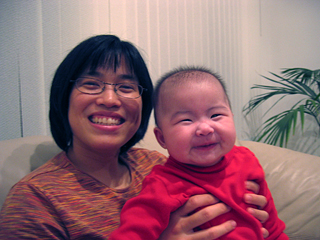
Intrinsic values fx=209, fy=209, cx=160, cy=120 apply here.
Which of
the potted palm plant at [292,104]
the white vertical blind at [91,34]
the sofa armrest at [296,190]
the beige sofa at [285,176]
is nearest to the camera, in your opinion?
the beige sofa at [285,176]

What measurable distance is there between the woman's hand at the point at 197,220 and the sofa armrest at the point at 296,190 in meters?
0.79

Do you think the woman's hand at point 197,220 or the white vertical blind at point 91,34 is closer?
the woman's hand at point 197,220

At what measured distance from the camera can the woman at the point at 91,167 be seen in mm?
730

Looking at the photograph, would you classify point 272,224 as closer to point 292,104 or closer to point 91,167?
point 91,167

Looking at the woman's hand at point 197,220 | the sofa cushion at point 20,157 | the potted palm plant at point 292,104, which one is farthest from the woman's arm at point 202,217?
the potted palm plant at point 292,104

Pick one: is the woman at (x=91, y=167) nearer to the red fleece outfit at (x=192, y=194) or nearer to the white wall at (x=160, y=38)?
the red fleece outfit at (x=192, y=194)

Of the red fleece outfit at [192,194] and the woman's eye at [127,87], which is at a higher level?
the woman's eye at [127,87]

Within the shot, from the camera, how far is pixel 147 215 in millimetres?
695

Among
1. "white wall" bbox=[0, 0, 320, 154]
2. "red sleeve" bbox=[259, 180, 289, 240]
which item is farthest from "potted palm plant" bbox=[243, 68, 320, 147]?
"red sleeve" bbox=[259, 180, 289, 240]

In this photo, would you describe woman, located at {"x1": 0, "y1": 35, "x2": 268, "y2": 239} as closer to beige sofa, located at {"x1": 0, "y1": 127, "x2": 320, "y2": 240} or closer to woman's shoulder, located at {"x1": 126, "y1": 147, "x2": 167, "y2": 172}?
woman's shoulder, located at {"x1": 126, "y1": 147, "x2": 167, "y2": 172}

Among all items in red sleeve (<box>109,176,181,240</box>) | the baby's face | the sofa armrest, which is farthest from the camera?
the sofa armrest

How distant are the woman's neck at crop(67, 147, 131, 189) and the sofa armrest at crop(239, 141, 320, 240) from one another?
38.7 inches

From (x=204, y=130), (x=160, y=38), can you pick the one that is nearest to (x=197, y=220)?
(x=204, y=130)

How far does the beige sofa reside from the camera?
1067 mm
